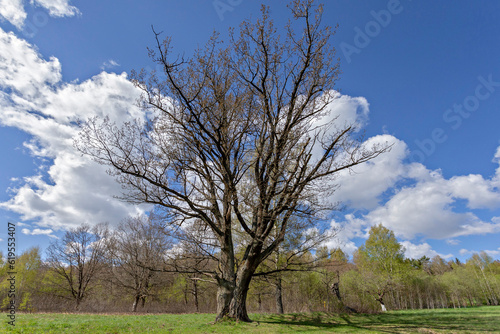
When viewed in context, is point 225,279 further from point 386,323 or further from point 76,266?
point 76,266

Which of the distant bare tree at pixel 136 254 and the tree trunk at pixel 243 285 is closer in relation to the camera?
the tree trunk at pixel 243 285

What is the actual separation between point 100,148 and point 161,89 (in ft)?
9.94

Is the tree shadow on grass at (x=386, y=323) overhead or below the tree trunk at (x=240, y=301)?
below

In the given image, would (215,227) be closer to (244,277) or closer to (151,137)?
(244,277)

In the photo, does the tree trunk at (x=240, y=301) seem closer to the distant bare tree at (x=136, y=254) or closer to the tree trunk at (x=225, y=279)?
the tree trunk at (x=225, y=279)

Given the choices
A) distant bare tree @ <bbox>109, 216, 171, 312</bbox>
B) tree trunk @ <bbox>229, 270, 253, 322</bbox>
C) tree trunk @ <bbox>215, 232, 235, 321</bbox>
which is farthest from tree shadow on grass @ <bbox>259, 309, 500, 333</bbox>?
distant bare tree @ <bbox>109, 216, 171, 312</bbox>

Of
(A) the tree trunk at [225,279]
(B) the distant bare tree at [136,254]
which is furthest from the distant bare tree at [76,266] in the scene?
(A) the tree trunk at [225,279]

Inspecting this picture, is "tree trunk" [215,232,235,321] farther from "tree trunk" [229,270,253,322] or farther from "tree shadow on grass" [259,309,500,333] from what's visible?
"tree shadow on grass" [259,309,500,333]

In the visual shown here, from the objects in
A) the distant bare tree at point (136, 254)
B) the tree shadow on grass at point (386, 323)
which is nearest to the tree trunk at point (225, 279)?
the tree shadow on grass at point (386, 323)

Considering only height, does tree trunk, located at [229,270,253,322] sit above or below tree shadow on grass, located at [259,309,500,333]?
above

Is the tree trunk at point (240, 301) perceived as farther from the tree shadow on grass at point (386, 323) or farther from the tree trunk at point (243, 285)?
the tree shadow on grass at point (386, 323)

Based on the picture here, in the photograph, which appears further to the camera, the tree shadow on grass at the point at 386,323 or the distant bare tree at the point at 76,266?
the distant bare tree at the point at 76,266

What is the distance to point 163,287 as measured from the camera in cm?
2981

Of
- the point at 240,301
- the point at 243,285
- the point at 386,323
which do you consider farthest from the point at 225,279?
the point at 386,323
